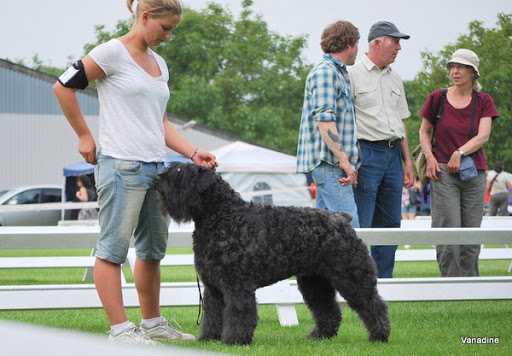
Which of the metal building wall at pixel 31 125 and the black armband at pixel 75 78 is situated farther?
the metal building wall at pixel 31 125

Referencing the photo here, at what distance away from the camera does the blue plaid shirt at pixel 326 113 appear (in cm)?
588

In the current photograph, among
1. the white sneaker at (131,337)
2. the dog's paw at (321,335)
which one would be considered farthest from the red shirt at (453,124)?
the white sneaker at (131,337)

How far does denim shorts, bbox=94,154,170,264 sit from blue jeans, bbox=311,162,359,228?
1.41 meters

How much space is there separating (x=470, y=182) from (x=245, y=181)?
24.3 meters

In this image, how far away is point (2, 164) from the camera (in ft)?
130

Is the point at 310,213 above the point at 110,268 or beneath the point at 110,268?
above

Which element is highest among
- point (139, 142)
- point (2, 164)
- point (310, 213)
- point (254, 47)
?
point (254, 47)

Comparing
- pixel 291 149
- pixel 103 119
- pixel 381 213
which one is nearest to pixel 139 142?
pixel 103 119

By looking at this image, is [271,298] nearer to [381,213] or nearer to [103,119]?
[381,213]

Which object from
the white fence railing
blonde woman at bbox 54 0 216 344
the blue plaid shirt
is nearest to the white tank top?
blonde woman at bbox 54 0 216 344

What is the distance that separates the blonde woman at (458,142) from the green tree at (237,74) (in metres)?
44.7

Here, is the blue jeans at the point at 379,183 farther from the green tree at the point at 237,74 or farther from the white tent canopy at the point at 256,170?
the green tree at the point at 237,74

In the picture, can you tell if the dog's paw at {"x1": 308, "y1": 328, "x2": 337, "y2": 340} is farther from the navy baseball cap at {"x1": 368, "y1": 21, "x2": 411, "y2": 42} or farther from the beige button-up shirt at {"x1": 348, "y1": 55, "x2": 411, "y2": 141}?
the navy baseball cap at {"x1": 368, "y1": 21, "x2": 411, "y2": 42}

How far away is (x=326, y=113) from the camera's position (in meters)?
5.84
